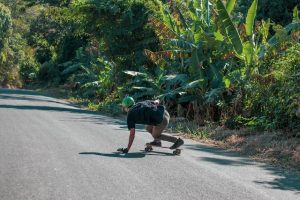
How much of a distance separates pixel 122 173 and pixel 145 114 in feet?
8.77

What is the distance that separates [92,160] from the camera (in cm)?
1114

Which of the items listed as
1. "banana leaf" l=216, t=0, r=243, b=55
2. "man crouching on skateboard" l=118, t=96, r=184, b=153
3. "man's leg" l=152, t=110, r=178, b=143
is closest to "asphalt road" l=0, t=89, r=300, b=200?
"man's leg" l=152, t=110, r=178, b=143

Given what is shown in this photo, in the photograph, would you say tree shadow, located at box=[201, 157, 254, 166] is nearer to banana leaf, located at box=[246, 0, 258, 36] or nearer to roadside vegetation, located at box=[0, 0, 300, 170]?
roadside vegetation, located at box=[0, 0, 300, 170]

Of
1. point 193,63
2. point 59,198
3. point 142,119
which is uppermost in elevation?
point 193,63

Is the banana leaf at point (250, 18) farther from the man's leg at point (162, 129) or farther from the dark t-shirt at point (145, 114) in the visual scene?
the dark t-shirt at point (145, 114)

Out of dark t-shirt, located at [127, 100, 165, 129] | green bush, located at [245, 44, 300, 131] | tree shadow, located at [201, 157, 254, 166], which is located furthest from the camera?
green bush, located at [245, 44, 300, 131]

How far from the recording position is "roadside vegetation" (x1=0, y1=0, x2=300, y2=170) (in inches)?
612

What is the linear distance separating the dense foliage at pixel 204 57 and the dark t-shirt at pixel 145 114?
12.9 feet

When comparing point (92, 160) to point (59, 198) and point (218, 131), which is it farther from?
point (218, 131)

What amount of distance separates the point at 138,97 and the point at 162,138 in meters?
12.4

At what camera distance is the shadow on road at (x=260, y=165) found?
947 cm

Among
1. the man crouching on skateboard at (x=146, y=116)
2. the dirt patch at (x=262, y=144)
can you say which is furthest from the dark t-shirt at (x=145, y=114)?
the dirt patch at (x=262, y=144)

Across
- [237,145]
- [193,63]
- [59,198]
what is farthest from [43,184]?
[193,63]

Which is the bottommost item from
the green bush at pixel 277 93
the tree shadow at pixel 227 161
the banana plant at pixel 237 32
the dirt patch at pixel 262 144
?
the tree shadow at pixel 227 161
